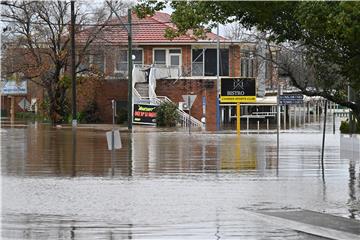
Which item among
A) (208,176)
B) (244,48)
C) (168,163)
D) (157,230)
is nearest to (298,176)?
(208,176)

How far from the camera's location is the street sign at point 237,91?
1896 inches

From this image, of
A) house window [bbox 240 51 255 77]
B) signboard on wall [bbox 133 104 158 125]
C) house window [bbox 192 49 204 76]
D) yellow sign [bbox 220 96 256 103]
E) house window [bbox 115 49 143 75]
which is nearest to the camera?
yellow sign [bbox 220 96 256 103]

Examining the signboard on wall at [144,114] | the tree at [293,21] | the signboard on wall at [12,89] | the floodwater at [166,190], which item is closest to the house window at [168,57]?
the signboard on wall at [144,114]

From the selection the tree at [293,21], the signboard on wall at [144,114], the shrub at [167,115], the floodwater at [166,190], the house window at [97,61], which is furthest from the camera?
the house window at [97,61]

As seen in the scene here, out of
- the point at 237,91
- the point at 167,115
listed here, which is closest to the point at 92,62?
the point at 167,115

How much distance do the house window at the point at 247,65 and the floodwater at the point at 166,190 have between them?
3346cm

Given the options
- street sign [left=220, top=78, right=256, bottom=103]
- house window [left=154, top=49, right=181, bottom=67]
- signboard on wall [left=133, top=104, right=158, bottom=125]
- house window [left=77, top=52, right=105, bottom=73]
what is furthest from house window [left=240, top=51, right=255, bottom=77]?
street sign [left=220, top=78, right=256, bottom=103]

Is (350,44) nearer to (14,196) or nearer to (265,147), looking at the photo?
(14,196)

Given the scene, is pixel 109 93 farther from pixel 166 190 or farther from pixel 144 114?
pixel 166 190

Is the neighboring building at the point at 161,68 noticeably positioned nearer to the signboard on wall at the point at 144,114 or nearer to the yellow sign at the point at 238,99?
the signboard on wall at the point at 144,114

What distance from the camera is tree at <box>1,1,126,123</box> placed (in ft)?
174

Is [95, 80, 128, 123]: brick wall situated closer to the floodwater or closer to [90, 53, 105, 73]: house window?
[90, 53, 105, 73]: house window

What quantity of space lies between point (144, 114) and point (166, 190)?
3746 cm

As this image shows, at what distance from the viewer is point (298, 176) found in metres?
20.4
